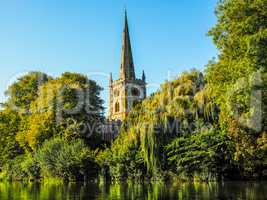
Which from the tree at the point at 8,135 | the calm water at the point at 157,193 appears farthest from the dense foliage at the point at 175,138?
the tree at the point at 8,135

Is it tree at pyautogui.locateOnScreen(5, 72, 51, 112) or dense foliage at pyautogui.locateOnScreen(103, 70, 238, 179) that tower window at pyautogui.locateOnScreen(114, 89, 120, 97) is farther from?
dense foliage at pyautogui.locateOnScreen(103, 70, 238, 179)

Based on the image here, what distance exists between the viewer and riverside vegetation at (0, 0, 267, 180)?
17.4 metres

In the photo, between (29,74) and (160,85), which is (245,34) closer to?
(160,85)

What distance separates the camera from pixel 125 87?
281ft

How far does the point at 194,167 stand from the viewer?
29422 millimetres

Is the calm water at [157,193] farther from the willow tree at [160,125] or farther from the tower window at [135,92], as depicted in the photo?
the tower window at [135,92]

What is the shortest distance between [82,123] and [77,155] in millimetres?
6867

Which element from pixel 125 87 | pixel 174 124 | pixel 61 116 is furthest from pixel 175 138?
pixel 125 87

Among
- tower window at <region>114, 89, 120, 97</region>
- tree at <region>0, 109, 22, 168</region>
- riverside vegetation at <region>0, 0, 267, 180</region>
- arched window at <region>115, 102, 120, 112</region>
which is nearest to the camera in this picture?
riverside vegetation at <region>0, 0, 267, 180</region>

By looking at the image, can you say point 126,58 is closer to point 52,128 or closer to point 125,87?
point 125,87

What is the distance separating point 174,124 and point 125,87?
181ft

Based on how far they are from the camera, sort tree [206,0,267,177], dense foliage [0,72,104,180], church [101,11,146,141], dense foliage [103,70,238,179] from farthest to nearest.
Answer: church [101,11,146,141] < dense foliage [0,72,104,180] < dense foliage [103,70,238,179] < tree [206,0,267,177]

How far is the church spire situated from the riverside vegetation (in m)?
37.5

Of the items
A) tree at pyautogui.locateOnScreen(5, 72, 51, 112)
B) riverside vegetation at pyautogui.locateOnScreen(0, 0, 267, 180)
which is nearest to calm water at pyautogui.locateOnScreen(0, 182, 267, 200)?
riverside vegetation at pyautogui.locateOnScreen(0, 0, 267, 180)
